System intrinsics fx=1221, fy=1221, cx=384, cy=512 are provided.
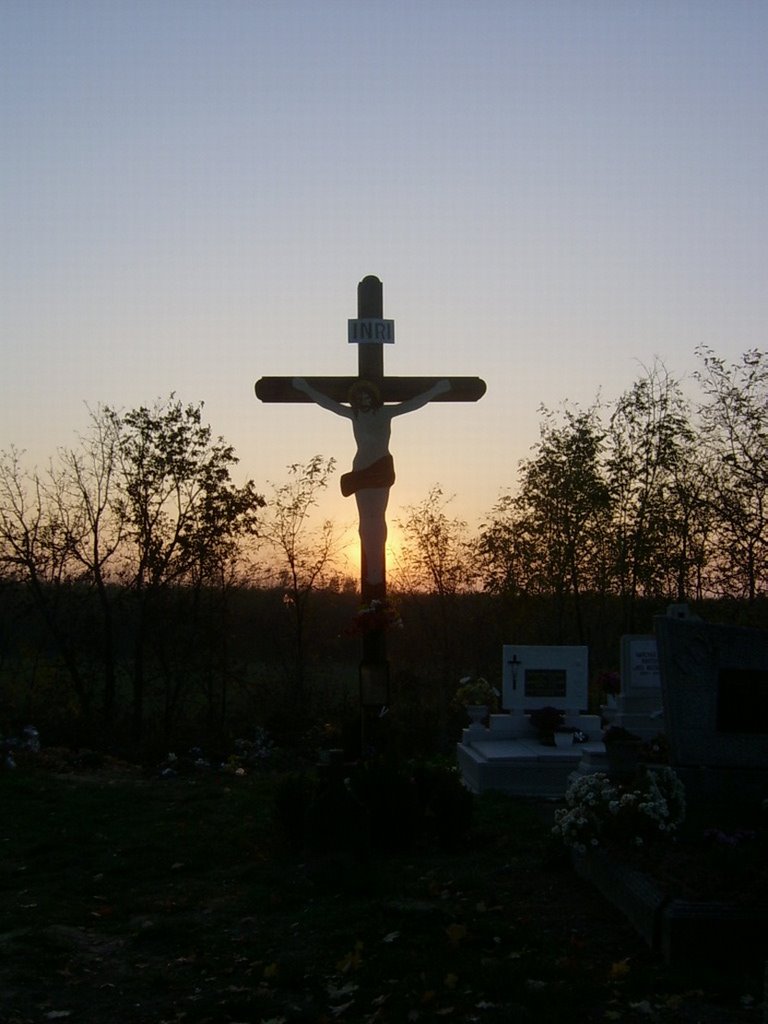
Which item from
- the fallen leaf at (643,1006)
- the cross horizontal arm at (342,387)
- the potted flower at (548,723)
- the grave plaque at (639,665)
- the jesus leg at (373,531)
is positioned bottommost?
the fallen leaf at (643,1006)

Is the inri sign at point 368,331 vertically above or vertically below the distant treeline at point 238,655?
above

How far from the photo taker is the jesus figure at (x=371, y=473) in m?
11.5

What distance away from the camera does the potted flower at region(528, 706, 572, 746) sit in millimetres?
12898

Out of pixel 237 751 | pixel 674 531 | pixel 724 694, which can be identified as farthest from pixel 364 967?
pixel 674 531

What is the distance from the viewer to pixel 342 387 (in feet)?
39.2

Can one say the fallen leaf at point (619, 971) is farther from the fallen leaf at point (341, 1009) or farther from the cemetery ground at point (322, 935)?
the fallen leaf at point (341, 1009)

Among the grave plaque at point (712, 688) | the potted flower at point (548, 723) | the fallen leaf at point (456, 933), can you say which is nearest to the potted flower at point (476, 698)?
the potted flower at point (548, 723)

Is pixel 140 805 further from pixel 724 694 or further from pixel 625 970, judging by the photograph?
pixel 625 970

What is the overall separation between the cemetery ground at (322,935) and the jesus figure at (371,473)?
100 inches

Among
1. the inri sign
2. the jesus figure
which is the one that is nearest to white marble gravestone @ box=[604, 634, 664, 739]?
the jesus figure

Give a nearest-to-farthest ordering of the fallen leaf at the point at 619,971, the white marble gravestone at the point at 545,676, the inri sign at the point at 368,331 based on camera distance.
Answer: the fallen leaf at the point at 619,971
the inri sign at the point at 368,331
the white marble gravestone at the point at 545,676

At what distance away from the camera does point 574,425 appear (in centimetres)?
2089

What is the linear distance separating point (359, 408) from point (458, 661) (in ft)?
37.8

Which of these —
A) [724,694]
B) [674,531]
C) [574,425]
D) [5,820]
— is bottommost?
[5,820]
